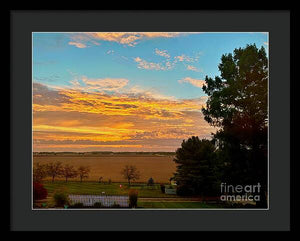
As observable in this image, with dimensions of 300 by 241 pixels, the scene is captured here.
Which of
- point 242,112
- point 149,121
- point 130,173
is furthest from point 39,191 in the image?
point 242,112

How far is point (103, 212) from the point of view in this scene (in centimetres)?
554

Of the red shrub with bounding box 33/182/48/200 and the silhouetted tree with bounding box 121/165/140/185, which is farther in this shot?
the silhouetted tree with bounding box 121/165/140/185

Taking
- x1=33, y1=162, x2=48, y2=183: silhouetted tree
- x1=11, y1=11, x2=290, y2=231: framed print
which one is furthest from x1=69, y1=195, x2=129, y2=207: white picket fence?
x1=33, y1=162, x2=48, y2=183: silhouetted tree

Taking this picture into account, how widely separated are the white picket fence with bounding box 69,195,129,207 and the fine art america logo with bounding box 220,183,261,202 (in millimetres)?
1389

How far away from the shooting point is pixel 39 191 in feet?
18.2

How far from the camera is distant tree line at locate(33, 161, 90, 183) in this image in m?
5.59

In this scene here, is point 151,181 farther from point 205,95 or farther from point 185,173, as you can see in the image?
point 205,95

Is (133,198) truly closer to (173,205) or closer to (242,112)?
(173,205)

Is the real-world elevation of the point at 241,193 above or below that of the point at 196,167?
below

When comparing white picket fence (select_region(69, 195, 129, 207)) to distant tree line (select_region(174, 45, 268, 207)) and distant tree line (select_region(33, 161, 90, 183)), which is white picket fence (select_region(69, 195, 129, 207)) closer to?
distant tree line (select_region(33, 161, 90, 183))

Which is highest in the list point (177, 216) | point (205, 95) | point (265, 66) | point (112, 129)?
point (265, 66)

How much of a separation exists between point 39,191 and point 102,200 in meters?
0.87
